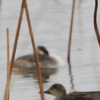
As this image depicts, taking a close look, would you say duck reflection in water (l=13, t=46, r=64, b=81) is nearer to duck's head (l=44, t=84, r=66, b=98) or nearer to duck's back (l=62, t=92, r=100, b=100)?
duck's head (l=44, t=84, r=66, b=98)

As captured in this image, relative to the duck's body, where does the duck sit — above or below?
above

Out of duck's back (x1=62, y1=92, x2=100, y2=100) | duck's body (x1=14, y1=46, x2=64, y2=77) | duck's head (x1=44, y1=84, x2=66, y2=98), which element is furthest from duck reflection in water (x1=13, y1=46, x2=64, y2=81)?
duck's back (x1=62, y1=92, x2=100, y2=100)

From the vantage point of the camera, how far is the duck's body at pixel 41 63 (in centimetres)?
971

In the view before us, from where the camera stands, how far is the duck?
7199 mm

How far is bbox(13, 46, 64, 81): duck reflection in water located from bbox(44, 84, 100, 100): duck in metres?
1.67

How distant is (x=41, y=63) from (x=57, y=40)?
3.75 ft

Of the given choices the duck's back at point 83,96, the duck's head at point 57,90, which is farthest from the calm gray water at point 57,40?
the duck's back at point 83,96

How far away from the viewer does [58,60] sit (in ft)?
31.9

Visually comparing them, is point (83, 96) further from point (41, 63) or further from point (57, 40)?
point (57, 40)

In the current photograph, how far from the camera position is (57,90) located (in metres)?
7.64

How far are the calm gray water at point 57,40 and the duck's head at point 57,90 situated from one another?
11 centimetres

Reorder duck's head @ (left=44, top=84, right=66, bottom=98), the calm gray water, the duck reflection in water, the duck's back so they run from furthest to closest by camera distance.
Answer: the duck reflection in water, the calm gray water, duck's head @ (left=44, top=84, right=66, bottom=98), the duck's back

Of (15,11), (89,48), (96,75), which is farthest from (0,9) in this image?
(96,75)

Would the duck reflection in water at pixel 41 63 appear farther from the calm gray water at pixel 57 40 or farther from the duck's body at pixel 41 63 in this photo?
the calm gray water at pixel 57 40
